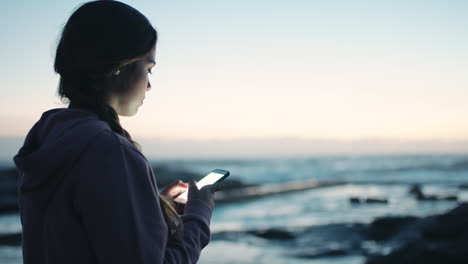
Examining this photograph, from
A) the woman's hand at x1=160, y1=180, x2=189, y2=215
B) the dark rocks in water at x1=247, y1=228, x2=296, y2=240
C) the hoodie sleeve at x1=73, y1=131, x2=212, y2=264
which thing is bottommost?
the dark rocks in water at x1=247, y1=228, x2=296, y2=240

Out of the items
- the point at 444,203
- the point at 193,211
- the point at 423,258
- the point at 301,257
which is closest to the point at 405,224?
the point at 301,257

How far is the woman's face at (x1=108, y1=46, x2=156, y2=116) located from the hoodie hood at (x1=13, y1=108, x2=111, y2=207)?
140 mm

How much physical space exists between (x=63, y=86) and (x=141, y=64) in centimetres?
28

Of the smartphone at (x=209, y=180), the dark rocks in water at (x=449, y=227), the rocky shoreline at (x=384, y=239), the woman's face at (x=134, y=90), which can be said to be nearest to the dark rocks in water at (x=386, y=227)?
the rocky shoreline at (x=384, y=239)

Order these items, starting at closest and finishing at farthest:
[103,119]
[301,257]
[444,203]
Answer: [103,119], [301,257], [444,203]

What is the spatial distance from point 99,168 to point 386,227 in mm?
11056

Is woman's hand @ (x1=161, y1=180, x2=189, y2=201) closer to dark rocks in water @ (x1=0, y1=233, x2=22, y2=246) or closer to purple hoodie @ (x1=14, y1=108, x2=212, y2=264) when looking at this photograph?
purple hoodie @ (x1=14, y1=108, x2=212, y2=264)

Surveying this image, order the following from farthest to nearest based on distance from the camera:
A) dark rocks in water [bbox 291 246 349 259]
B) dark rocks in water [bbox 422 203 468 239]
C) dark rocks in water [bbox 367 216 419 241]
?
dark rocks in water [bbox 367 216 419 241]
dark rocks in water [bbox 291 246 349 259]
dark rocks in water [bbox 422 203 468 239]

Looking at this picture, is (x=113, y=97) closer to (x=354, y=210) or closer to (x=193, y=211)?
(x=193, y=211)

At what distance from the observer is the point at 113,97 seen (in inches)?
58.2

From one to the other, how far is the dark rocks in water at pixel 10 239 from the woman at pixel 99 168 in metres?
9.51

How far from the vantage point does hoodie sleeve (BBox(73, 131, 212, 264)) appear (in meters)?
1.21

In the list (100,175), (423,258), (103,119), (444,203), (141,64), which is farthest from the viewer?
(444,203)

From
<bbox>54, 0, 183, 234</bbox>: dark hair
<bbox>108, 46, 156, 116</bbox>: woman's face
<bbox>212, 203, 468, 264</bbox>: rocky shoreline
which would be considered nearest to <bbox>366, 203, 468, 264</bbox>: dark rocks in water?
<bbox>212, 203, 468, 264</bbox>: rocky shoreline
